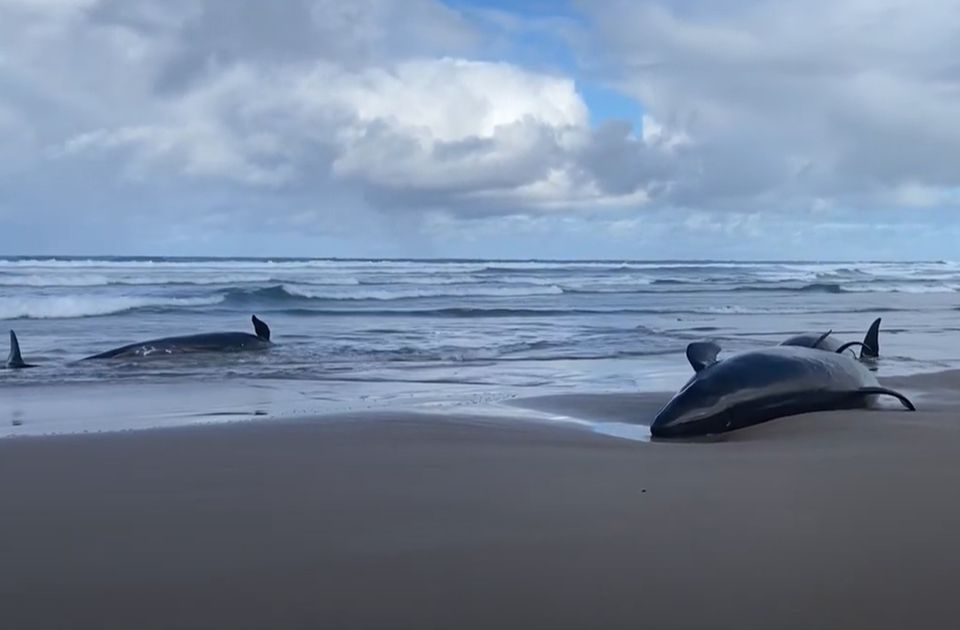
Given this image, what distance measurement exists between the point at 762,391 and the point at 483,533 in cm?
290

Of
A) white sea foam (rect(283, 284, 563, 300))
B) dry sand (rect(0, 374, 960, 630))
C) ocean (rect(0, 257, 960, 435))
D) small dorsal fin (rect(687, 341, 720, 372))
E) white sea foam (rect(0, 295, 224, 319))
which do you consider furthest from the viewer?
white sea foam (rect(283, 284, 563, 300))

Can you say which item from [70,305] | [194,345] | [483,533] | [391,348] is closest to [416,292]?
[70,305]

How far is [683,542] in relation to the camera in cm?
318

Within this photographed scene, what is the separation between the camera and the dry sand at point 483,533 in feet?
8.61

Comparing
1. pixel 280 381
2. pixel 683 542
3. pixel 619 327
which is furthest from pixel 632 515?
pixel 619 327

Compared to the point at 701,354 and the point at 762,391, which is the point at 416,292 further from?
the point at 762,391

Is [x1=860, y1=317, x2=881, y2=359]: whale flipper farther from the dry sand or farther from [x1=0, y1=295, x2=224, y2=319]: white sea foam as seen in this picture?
[x1=0, y1=295, x2=224, y2=319]: white sea foam

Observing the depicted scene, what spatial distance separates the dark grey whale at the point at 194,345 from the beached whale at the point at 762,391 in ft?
25.6

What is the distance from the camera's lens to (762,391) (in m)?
5.68

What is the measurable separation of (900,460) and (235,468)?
302 cm

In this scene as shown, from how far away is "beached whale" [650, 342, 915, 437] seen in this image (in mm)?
5492

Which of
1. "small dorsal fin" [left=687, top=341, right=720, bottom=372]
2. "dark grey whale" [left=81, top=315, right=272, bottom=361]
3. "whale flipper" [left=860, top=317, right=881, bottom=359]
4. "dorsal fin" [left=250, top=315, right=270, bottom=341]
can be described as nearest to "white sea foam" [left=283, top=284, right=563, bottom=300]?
"dorsal fin" [left=250, top=315, right=270, bottom=341]

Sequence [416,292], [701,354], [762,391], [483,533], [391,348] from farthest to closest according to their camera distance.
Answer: [416,292] < [391,348] < [701,354] < [762,391] < [483,533]

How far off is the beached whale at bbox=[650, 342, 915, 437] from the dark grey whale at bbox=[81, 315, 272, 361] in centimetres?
781
